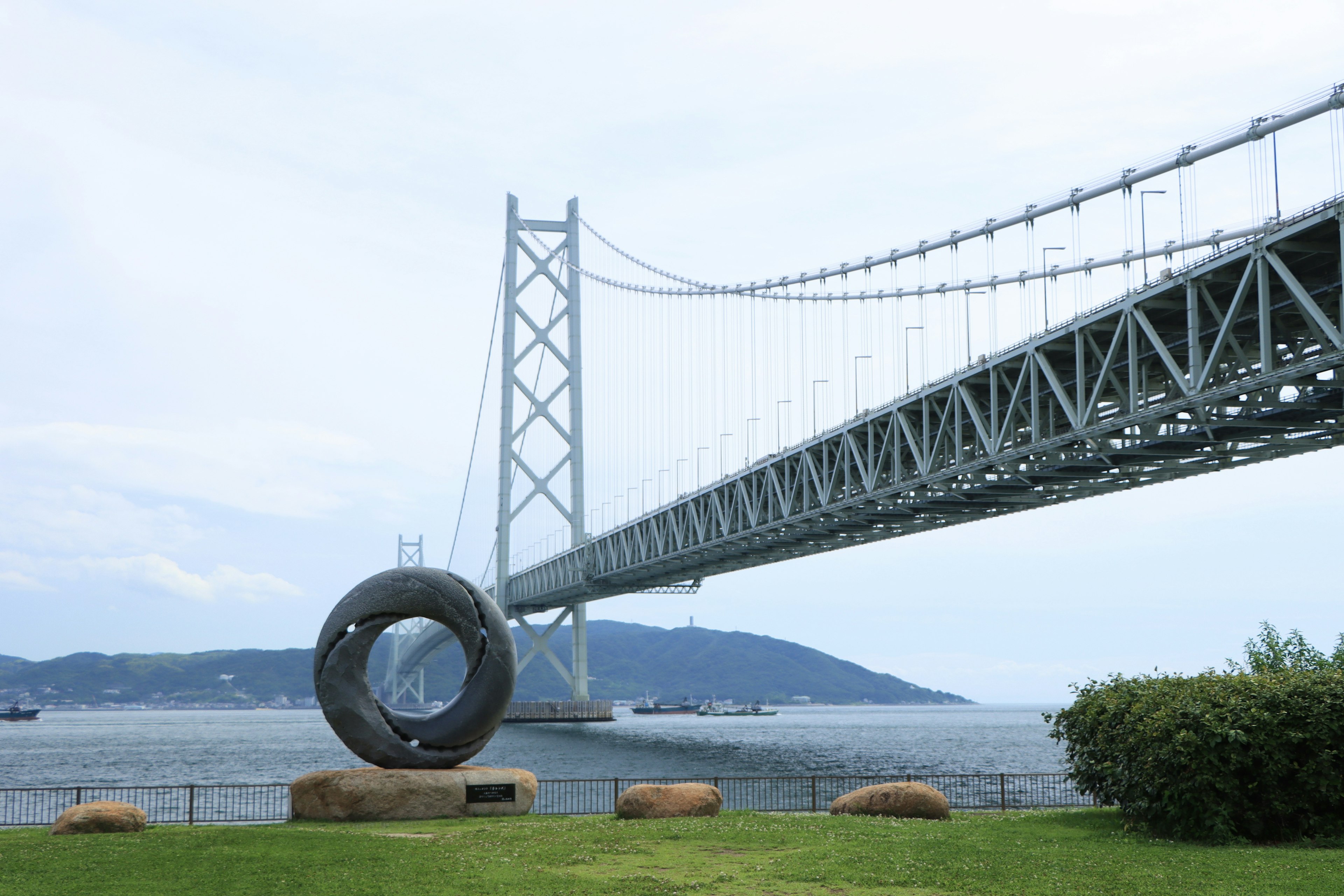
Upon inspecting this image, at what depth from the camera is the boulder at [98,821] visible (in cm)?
1664

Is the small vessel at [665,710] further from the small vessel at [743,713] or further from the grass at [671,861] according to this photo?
the grass at [671,861]

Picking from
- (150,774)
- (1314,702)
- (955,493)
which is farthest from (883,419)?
(150,774)

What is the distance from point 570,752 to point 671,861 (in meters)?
46.7

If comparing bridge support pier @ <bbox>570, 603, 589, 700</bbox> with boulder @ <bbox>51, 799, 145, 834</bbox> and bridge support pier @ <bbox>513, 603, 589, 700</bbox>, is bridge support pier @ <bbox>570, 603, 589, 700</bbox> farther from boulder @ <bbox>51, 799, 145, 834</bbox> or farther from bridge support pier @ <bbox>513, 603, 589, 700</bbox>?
boulder @ <bbox>51, 799, 145, 834</bbox>

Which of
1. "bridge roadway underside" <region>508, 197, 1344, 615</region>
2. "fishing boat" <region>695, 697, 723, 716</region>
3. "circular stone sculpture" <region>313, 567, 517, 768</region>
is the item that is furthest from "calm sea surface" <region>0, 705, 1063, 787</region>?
"fishing boat" <region>695, 697, 723, 716</region>

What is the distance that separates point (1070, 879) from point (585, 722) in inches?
2951

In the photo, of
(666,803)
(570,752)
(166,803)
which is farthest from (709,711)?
(666,803)

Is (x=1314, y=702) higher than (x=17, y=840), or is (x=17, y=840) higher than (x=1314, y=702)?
(x=1314, y=702)

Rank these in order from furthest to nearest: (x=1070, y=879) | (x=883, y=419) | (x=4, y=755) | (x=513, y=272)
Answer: (x=513, y=272) < (x=4, y=755) < (x=883, y=419) < (x=1070, y=879)

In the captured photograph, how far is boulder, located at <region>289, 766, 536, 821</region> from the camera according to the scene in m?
18.8

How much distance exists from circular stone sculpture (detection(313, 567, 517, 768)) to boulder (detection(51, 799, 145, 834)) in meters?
3.74

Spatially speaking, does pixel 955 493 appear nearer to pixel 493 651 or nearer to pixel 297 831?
pixel 493 651

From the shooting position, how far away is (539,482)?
7462 centimetres

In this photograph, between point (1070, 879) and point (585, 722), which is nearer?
point (1070, 879)
